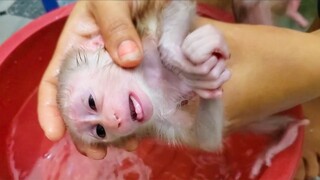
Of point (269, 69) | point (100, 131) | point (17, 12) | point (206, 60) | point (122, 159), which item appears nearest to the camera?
point (206, 60)

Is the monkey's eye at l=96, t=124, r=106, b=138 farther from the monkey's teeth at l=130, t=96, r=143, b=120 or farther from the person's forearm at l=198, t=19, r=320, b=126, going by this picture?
the person's forearm at l=198, t=19, r=320, b=126

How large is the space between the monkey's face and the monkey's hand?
83mm

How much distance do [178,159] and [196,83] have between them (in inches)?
16.1

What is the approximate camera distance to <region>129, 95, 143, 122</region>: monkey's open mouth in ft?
2.43

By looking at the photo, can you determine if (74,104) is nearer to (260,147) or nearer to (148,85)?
(148,85)

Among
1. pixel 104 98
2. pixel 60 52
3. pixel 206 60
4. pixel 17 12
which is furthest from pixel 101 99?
pixel 17 12

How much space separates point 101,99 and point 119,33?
0.09 meters

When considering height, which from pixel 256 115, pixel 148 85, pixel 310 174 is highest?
pixel 148 85

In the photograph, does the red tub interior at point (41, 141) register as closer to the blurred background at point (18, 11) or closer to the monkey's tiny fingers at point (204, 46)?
the blurred background at point (18, 11)

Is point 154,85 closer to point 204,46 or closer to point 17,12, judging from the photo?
point 204,46

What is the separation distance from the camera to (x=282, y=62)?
0.89 meters

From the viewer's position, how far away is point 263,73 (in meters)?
0.89

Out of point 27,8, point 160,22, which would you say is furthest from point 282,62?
point 27,8

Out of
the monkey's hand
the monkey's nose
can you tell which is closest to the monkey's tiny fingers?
the monkey's hand
